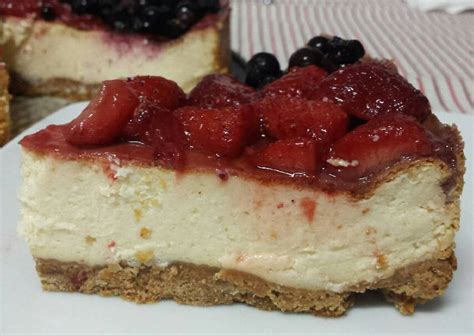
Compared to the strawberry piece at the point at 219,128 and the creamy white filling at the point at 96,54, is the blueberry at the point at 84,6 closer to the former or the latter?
the creamy white filling at the point at 96,54

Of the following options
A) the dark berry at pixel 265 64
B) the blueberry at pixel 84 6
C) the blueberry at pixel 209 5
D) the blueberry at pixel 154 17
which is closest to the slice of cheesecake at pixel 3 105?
the blueberry at pixel 84 6

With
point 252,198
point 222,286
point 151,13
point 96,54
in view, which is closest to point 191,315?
point 222,286

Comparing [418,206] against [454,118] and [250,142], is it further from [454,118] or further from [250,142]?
[454,118]

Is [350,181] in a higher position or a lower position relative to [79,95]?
higher

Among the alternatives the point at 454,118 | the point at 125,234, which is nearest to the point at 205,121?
the point at 125,234

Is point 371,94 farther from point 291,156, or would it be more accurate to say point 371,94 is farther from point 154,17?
point 154,17

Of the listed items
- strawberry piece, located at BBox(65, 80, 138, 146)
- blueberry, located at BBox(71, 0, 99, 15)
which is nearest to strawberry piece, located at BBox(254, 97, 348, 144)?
strawberry piece, located at BBox(65, 80, 138, 146)

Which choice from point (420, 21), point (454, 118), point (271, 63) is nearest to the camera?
point (271, 63)

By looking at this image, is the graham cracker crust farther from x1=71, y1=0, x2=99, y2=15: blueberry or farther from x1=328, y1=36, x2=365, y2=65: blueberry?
x1=71, y1=0, x2=99, y2=15: blueberry
